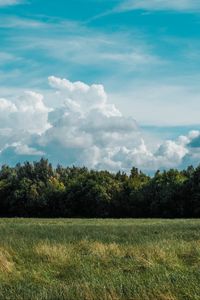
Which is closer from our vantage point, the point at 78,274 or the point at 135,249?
the point at 78,274

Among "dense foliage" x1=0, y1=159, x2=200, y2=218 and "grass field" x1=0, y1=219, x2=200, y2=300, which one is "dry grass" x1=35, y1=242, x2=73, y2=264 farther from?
"dense foliage" x1=0, y1=159, x2=200, y2=218

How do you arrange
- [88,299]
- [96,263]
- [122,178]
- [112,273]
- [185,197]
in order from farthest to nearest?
[122,178]
[185,197]
[96,263]
[112,273]
[88,299]

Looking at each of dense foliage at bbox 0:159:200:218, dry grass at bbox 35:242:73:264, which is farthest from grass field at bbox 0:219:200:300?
dense foliage at bbox 0:159:200:218

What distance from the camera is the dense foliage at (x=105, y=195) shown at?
97.2 m

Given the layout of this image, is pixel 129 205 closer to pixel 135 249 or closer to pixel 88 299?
pixel 135 249

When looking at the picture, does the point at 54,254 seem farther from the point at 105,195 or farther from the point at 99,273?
the point at 105,195

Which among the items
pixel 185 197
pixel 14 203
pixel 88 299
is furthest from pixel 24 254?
pixel 14 203

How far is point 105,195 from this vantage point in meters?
106

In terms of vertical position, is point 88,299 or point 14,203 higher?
point 14,203

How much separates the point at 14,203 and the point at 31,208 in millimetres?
4401

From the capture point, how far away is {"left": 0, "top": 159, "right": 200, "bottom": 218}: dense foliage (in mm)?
97188

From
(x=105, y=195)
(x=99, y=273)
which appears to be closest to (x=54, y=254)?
(x=99, y=273)

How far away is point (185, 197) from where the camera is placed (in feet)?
317

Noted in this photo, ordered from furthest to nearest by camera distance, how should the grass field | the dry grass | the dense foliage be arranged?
the dense foliage
the dry grass
the grass field
